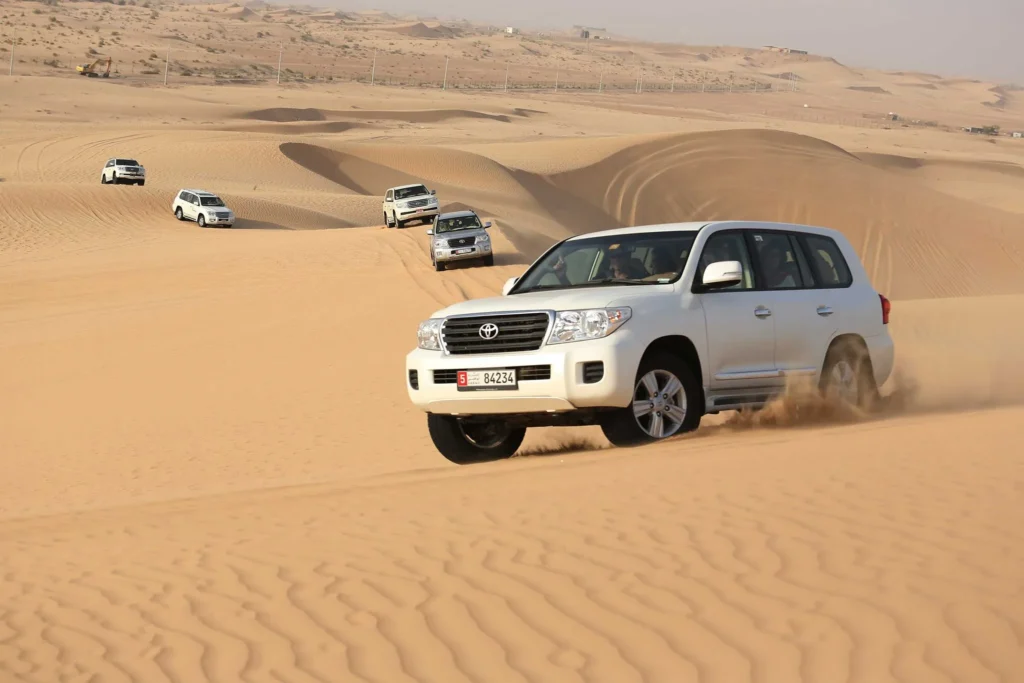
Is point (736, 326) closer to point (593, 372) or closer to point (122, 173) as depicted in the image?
point (593, 372)

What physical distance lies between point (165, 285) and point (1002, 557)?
2512cm

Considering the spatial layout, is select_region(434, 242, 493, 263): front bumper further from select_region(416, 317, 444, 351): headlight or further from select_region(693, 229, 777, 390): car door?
select_region(416, 317, 444, 351): headlight

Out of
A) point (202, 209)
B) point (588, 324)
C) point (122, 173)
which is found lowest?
point (588, 324)

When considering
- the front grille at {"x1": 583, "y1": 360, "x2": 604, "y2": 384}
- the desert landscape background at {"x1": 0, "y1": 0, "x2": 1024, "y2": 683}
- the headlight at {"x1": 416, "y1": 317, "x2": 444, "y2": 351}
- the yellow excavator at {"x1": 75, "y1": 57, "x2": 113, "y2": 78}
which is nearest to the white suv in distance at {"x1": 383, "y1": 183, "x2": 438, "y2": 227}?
the desert landscape background at {"x1": 0, "y1": 0, "x2": 1024, "y2": 683}

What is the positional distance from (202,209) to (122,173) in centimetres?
877

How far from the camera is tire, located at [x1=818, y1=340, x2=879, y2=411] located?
1041cm

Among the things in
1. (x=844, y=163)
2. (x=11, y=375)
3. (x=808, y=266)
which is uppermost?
(x=844, y=163)

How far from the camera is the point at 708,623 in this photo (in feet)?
16.0

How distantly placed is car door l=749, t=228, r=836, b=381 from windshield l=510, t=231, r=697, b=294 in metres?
0.72

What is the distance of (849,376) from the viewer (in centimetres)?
1066

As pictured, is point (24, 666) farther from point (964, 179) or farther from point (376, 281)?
point (964, 179)

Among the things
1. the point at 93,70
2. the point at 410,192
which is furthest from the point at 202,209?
the point at 93,70

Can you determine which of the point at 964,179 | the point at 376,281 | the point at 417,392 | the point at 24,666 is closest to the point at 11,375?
the point at 376,281

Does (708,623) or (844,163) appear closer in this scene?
(708,623)
